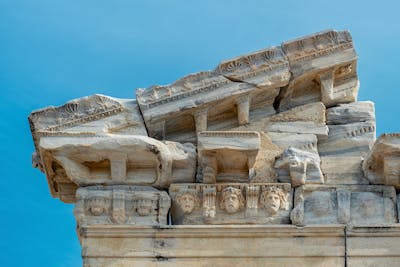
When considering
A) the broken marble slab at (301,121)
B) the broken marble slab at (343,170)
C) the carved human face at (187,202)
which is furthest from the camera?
the broken marble slab at (301,121)

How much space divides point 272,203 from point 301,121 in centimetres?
138

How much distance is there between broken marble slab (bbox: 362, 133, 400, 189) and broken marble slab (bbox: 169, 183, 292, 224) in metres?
0.98

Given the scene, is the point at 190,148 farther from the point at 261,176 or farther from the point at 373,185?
the point at 373,185

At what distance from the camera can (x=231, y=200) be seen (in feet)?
43.0

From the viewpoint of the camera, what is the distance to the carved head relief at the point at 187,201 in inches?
518

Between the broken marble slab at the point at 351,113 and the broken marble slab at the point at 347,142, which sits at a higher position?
the broken marble slab at the point at 351,113

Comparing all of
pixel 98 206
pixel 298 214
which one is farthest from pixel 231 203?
pixel 98 206

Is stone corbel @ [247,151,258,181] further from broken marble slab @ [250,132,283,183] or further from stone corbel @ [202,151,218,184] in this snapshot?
stone corbel @ [202,151,218,184]

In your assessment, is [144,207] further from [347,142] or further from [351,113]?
[351,113]

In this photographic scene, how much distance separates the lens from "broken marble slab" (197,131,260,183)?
13172 mm

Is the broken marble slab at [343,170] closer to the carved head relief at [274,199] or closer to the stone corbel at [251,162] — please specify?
the carved head relief at [274,199]

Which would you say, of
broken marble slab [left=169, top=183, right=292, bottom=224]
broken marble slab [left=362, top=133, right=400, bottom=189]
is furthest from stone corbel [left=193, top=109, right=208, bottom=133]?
broken marble slab [left=362, top=133, right=400, bottom=189]

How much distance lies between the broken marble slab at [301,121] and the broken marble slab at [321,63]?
19 centimetres

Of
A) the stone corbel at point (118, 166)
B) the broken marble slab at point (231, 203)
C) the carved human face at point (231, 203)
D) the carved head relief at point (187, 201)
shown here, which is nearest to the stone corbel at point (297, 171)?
the broken marble slab at point (231, 203)
